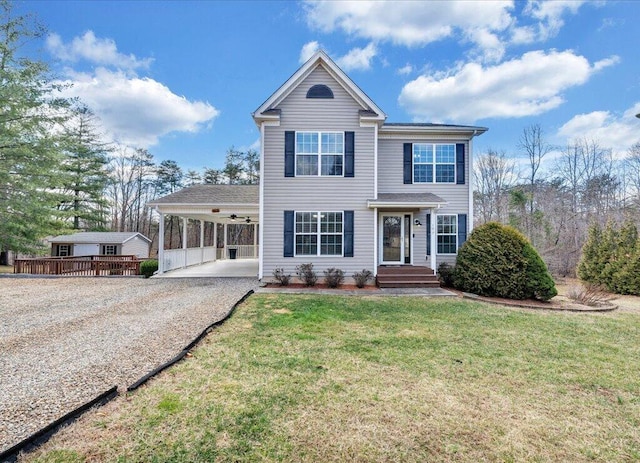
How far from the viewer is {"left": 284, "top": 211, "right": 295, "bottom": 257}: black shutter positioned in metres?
11.3

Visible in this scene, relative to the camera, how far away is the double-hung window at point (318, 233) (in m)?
11.4

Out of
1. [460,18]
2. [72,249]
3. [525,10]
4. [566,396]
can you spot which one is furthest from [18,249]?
[525,10]

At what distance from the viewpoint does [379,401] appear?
3359mm

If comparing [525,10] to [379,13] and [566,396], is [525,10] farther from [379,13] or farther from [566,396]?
[566,396]

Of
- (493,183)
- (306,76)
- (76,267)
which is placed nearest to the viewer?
(306,76)

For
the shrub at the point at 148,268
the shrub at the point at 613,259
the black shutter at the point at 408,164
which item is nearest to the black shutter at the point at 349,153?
the black shutter at the point at 408,164

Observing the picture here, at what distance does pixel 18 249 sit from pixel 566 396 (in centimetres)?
2172

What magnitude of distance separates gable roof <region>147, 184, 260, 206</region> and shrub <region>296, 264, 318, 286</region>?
128 inches

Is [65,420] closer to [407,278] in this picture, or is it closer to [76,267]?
[407,278]

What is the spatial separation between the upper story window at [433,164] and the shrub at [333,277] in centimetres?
505

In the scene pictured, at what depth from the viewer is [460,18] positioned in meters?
12.8

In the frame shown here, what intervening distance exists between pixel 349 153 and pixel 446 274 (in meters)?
5.77

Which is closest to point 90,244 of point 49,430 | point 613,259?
point 49,430

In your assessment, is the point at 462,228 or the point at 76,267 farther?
the point at 76,267
